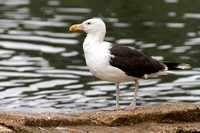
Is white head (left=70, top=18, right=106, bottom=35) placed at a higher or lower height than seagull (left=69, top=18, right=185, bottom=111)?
higher

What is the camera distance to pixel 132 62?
34.6ft

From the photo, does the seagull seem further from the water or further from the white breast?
the water

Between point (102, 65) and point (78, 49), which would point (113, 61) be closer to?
point (102, 65)

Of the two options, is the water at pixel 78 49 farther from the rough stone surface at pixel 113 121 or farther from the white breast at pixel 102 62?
the rough stone surface at pixel 113 121

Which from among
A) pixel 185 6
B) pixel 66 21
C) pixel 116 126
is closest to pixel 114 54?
pixel 116 126

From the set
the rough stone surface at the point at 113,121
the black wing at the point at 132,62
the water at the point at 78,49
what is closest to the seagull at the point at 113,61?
the black wing at the point at 132,62

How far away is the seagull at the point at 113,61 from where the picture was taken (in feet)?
33.5

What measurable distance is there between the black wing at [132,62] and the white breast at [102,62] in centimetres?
10

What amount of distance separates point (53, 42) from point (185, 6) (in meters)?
9.16

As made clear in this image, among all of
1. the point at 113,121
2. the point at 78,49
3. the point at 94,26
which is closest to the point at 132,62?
the point at 94,26

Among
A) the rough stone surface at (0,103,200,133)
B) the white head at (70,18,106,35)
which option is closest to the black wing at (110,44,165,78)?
the white head at (70,18,106,35)

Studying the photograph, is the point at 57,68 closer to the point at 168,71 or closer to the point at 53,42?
the point at 53,42

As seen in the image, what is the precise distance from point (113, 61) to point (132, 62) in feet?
1.63

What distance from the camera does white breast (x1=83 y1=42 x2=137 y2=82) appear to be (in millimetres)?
10172
